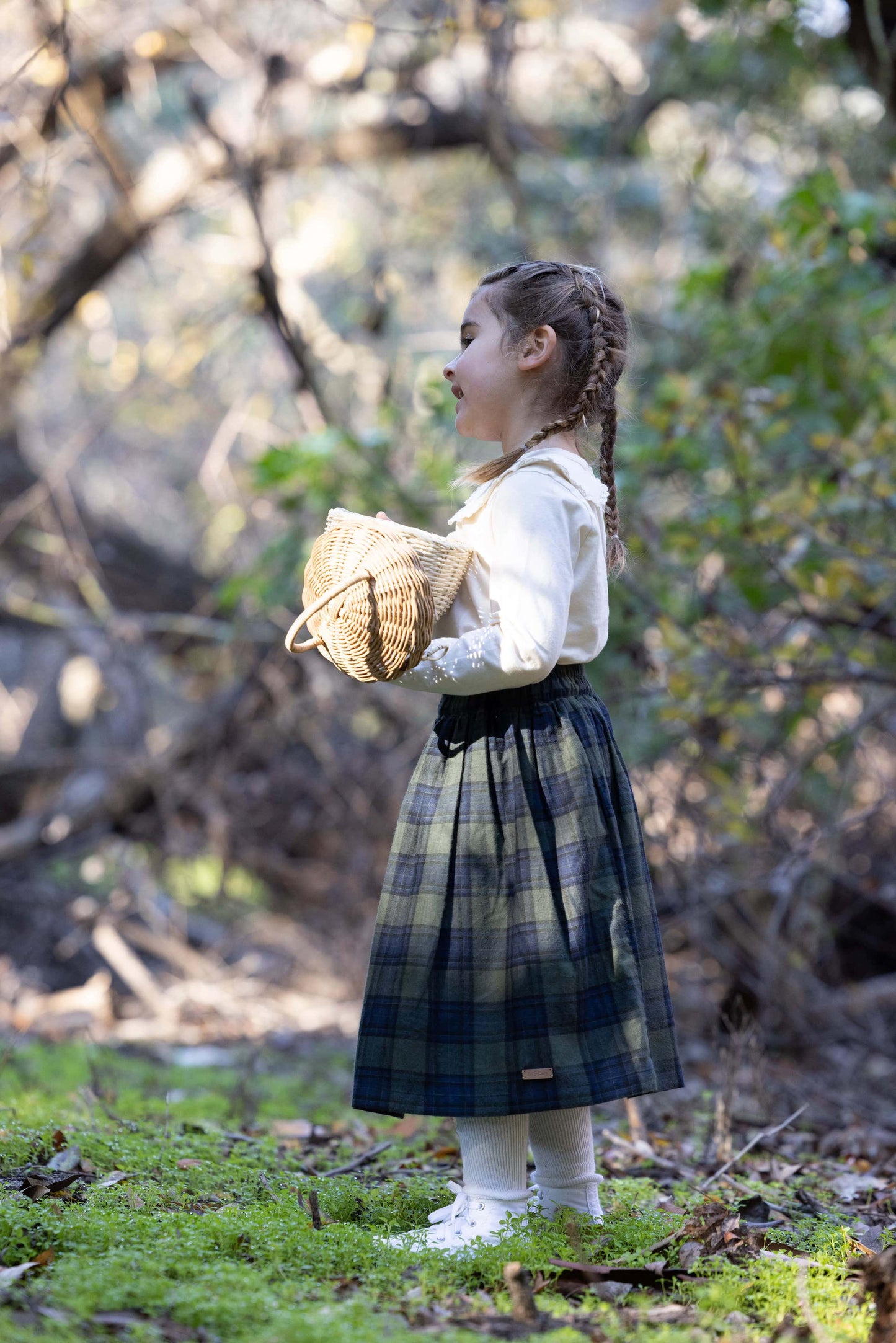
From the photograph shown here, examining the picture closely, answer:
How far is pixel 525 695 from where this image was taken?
2561 millimetres

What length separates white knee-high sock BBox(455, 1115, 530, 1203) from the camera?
7.89 feet

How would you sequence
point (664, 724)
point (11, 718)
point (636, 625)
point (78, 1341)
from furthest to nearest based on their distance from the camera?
1. point (11, 718)
2. point (664, 724)
3. point (636, 625)
4. point (78, 1341)

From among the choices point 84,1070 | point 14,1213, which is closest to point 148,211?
point 84,1070

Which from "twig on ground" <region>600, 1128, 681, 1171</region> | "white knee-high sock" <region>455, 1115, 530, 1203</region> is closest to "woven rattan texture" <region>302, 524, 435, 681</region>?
"white knee-high sock" <region>455, 1115, 530, 1203</region>

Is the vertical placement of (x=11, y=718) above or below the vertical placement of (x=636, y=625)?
above

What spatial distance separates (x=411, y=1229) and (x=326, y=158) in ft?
20.4

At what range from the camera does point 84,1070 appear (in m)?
4.99

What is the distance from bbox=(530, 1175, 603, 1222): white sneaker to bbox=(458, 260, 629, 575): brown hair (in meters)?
1.52

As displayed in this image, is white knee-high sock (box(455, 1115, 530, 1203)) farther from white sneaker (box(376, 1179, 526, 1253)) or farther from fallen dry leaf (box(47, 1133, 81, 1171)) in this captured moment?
fallen dry leaf (box(47, 1133, 81, 1171))

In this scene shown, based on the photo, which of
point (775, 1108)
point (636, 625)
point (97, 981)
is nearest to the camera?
point (775, 1108)

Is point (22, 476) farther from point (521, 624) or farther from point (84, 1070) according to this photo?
point (521, 624)

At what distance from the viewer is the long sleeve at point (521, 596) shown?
7.71 ft

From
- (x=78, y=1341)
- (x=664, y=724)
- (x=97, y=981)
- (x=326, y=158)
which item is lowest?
(x=78, y=1341)

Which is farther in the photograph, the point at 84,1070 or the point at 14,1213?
the point at 84,1070
